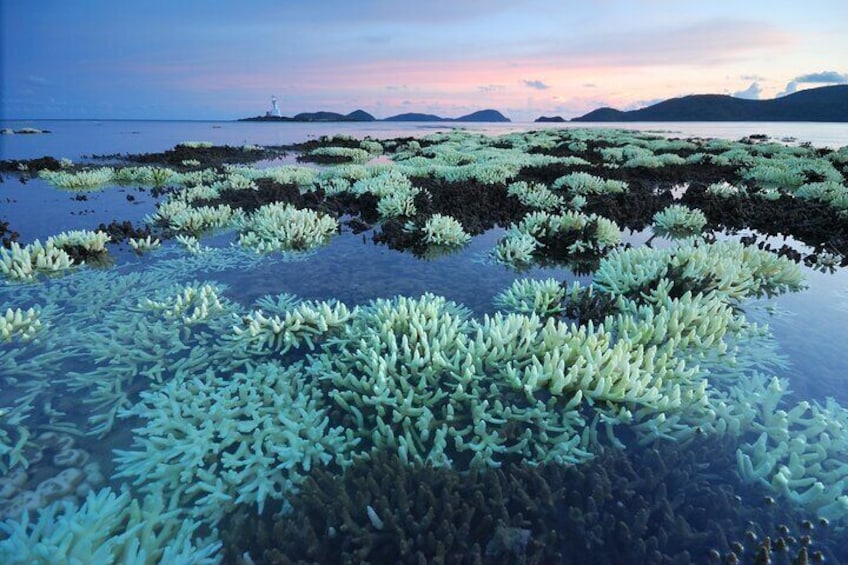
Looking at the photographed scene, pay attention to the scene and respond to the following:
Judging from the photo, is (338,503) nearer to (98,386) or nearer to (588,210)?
(98,386)

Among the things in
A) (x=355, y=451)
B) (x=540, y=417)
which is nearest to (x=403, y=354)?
(x=355, y=451)

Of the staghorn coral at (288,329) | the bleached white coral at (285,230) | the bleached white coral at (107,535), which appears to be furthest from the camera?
the bleached white coral at (285,230)

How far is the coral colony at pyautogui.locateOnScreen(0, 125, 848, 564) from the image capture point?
2.94 m

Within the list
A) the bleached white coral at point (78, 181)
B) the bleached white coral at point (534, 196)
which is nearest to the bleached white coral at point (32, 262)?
the bleached white coral at point (534, 196)

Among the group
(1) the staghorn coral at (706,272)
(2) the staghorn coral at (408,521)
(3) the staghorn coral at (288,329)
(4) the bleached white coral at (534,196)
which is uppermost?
(4) the bleached white coral at (534,196)

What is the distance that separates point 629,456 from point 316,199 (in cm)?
1213

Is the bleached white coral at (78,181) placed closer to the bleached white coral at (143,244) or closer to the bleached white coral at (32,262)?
the bleached white coral at (143,244)

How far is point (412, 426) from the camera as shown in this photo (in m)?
4.01

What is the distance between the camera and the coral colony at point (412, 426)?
9.66ft

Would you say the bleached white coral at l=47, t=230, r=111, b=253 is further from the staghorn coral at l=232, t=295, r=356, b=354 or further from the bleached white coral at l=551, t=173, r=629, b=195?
the bleached white coral at l=551, t=173, r=629, b=195

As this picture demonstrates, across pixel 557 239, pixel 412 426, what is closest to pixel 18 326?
pixel 412 426

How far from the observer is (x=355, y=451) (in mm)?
3857

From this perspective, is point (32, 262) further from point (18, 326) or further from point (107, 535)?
point (107, 535)

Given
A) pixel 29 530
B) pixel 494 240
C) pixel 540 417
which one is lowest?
pixel 29 530
